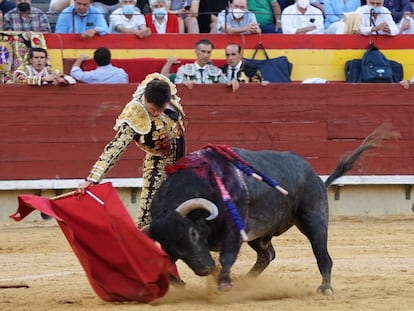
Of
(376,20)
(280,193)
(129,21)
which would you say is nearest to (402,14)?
(376,20)

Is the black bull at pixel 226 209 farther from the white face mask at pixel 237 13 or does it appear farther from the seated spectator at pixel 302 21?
the seated spectator at pixel 302 21

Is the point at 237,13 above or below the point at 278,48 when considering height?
above

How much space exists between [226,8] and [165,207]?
5.25 metres

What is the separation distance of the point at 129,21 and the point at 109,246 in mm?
5031

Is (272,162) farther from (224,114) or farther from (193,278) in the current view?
(224,114)

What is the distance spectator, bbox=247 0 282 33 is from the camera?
36.0 ft

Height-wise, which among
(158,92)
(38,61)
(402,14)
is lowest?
(38,61)

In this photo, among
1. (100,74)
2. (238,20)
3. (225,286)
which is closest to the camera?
(225,286)

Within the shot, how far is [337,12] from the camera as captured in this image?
1130 centimetres

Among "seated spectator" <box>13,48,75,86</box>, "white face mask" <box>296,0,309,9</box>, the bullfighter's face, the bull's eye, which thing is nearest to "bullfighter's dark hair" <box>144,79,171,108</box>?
the bull's eye

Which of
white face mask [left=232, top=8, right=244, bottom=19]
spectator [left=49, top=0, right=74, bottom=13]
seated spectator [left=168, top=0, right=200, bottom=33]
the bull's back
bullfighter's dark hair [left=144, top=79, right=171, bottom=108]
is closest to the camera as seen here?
bullfighter's dark hair [left=144, top=79, right=171, bottom=108]

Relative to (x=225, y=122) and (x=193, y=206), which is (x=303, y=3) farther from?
(x=193, y=206)

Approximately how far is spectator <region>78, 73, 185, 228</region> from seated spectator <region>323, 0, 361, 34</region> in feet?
17.0

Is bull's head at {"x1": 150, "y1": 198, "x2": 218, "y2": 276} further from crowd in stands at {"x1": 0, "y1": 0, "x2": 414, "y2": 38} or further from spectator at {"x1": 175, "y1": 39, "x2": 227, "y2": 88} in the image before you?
crowd in stands at {"x1": 0, "y1": 0, "x2": 414, "y2": 38}
